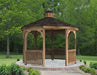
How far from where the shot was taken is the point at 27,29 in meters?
12.0

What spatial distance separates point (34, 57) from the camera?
11.5 m

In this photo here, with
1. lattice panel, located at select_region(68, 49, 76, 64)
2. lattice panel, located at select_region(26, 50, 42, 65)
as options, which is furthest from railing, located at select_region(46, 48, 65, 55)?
lattice panel, located at select_region(26, 50, 42, 65)

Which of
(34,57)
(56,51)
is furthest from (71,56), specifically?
(56,51)

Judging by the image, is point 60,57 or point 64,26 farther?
point 60,57

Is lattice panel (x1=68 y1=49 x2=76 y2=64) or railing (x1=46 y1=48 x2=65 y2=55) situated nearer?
lattice panel (x1=68 y1=49 x2=76 y2=64)

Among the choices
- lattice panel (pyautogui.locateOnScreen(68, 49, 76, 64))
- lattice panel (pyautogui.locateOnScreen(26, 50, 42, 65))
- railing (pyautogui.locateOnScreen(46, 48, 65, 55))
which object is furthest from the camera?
railing (pyautogui.locateOnScreen(46, 48, 65, 55))

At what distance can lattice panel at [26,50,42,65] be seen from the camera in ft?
36.9

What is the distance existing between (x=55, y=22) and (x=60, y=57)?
495cm

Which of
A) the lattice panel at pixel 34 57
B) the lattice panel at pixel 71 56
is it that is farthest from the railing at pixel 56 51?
the lattice panel at pixel 34 57

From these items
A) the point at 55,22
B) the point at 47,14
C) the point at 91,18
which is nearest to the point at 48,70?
the point at 55,22

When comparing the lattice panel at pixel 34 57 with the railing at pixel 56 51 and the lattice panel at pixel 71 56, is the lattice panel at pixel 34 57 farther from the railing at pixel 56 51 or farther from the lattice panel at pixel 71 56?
the railing at pixel 56 51

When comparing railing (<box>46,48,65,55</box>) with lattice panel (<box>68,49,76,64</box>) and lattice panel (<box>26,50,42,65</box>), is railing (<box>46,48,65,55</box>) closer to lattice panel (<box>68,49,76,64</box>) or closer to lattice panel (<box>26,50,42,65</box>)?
lattice panel (<box>68,49,76,64</box>)

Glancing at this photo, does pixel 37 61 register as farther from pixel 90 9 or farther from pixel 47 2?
pixel 47 2

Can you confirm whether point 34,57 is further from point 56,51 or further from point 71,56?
point 56,51
